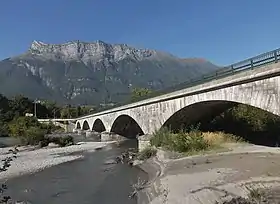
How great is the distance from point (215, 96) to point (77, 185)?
1250cm

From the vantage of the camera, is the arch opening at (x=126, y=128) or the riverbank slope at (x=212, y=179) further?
the arch opening at (x=126, y=128)

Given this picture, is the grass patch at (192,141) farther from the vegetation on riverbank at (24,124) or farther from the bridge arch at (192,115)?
Result: the vegetation on riverbank at (24,124)

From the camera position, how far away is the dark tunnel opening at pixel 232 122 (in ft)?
120

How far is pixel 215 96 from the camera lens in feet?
93.3

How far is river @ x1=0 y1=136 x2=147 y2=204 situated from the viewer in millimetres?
19078

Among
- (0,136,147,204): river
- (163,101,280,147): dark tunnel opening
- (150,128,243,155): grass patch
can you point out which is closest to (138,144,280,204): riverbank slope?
(0,136,147,204): river

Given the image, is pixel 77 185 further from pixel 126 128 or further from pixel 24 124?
pixel 24 124

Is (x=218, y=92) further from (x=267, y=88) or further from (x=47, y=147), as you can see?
(x=47, y=147)

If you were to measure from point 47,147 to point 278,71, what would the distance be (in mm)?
41316

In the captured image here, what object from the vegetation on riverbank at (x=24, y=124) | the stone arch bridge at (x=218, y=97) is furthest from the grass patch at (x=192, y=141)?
the vegetation on riverbank at (x=24, y=124)

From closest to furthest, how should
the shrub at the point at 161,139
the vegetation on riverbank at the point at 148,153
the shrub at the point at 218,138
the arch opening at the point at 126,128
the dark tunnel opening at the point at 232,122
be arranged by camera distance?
the shrub at the point at 218,138, the vegetation on riverbank at the point at 148,153, the shrub at the point at 161,139, the dark tunnel opening at the point at 232,122, the arch opening at the point at 126,128

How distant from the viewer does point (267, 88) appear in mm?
20609

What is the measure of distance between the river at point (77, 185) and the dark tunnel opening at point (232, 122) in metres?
9.70

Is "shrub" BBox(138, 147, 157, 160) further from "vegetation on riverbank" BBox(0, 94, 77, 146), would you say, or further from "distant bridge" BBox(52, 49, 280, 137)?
"vegetation on riverbank" BBox(0, 94, 77, 146)
